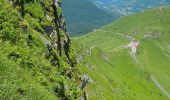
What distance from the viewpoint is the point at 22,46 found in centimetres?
5228

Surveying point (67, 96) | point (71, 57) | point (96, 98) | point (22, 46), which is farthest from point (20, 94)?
point (96, 98)

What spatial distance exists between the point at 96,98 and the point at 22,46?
131895 millimetres

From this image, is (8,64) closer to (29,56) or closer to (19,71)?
(19,71)

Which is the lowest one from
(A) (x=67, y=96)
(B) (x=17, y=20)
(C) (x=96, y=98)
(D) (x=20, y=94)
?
(C) (x=96, y=98)

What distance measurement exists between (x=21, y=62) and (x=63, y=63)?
1715cm

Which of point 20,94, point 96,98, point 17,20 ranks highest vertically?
point 17,20

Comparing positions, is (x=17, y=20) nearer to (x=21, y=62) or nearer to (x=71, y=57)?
(x=21, y=62)

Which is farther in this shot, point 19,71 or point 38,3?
point 38,3

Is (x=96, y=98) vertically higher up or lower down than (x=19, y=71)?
lower down

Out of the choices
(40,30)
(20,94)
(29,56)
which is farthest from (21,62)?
(40,30)

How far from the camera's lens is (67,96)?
61.3 meters

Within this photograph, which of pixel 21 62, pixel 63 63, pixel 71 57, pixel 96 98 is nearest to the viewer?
pixel 21 62

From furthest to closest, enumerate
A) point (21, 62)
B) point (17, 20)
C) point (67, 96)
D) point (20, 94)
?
point (67, 96) < point (17, 20) < point (21, 62) < point (20, 94)

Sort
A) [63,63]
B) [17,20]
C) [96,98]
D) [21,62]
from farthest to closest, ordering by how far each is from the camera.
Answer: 1. [96,98]
2. [63,63]
3. [17,20]
4. [21,62]
